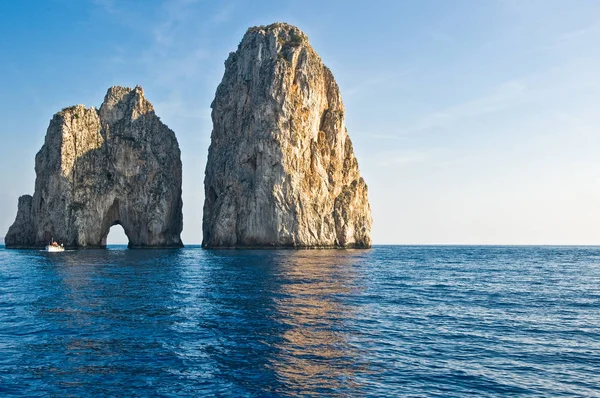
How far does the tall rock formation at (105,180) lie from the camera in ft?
347

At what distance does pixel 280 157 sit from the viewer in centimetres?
10694

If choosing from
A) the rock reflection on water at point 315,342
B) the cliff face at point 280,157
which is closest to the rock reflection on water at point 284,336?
the rock reflection on water at point 315,342

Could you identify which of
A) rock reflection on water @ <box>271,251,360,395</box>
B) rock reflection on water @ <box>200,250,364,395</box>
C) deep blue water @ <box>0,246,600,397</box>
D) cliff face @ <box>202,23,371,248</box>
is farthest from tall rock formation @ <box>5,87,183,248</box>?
rock reflection on water @ <box>271,251,360,395</box>

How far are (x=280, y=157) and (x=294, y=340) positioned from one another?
88.1 m

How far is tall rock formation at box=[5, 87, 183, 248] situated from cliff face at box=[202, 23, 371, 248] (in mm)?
13244

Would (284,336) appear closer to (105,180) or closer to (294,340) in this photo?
(294,340)

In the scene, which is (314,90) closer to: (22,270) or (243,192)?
(243,192)

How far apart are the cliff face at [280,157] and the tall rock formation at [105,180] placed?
13.2 meters

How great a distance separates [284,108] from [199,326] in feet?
300

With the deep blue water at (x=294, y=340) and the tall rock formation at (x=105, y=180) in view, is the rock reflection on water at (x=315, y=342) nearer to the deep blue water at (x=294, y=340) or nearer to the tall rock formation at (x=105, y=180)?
the deep blue water at (x=294, y=340)

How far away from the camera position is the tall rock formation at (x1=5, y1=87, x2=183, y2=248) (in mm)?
105750

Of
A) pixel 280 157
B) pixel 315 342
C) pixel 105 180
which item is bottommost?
pixel 315 342

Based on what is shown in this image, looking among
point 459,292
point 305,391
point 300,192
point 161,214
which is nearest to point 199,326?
point 305,391

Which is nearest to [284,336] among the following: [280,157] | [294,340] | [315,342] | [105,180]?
[294,340]
